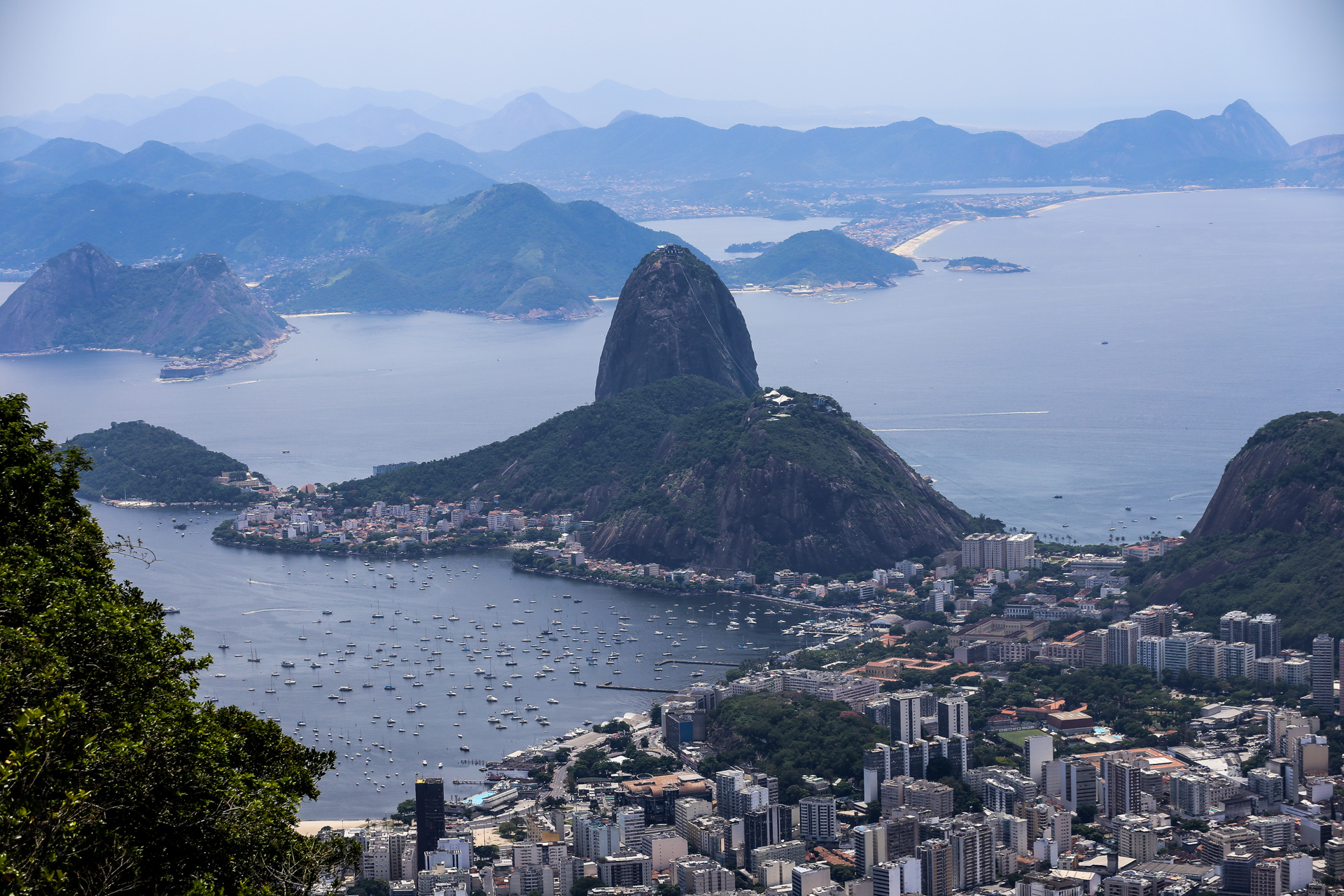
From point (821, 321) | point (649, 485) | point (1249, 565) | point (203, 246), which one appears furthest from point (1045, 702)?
point (203, 246)

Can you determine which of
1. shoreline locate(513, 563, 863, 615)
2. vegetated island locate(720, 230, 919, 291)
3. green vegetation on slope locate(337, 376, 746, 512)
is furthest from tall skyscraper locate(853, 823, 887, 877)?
vegetated island locate(720, 230, 919, 291)

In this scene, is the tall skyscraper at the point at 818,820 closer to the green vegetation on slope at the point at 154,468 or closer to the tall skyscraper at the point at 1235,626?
the tall skyscraper at the point at 1235,626

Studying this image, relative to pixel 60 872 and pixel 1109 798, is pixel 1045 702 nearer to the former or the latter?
pixel 1109 798

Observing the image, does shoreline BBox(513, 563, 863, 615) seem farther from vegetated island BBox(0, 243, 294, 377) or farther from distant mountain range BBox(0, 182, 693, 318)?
distant mountain range BBox(0, 182, 693, 318)

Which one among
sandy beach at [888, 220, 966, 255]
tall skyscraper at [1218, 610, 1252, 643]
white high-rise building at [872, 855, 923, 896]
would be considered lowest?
white high-rise building at [872, 855, 923, 896]

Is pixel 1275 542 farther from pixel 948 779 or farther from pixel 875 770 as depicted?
pixel 875 770

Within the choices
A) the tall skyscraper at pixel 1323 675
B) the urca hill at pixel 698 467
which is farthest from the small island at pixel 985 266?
the tall skyscraper at pixel 1323 675
